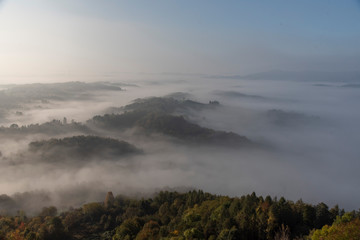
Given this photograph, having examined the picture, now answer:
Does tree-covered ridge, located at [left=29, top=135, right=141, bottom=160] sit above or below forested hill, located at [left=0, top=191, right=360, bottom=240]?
below

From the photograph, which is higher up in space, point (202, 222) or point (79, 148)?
point (202, 222)

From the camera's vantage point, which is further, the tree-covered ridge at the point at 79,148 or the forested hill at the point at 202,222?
the tree-covered ridge at the point at 79,148

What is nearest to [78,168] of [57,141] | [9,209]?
[57,141]

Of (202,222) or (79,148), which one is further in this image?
(79,148)

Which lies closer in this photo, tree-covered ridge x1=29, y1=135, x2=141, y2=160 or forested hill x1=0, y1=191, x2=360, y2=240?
forested hill x1=0, y1=191, x2=360, y2=240

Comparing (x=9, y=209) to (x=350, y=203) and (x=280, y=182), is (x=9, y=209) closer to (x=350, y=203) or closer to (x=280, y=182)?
(x=280, y=182)
